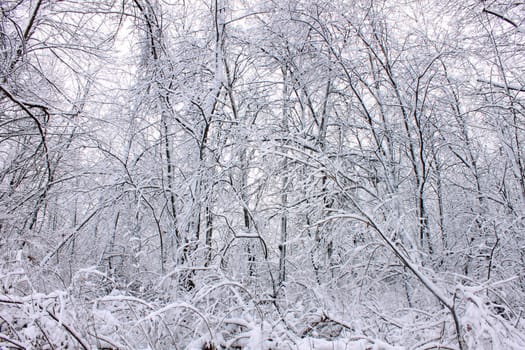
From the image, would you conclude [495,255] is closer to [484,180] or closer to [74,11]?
[484,180]

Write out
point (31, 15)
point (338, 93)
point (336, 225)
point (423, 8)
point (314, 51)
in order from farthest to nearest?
point (338, 93), point (314, 51), point (423, 8), point (31, 15), point (336, 225)

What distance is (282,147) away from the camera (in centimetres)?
374

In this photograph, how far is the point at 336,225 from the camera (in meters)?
3.80

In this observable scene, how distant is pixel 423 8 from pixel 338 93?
1831 mm

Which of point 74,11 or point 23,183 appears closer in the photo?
point 74,11

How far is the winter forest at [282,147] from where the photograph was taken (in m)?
4.07

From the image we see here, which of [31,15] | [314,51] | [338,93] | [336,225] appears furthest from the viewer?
[338,93]

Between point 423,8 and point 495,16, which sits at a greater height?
point 423,8

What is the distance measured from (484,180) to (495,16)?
2.98 m

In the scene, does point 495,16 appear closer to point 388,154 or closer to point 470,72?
point 470,72

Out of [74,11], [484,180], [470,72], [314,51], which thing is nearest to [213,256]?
[314,51]

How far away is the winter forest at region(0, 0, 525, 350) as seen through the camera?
4074mm

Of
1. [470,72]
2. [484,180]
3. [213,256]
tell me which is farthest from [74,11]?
[484,180]

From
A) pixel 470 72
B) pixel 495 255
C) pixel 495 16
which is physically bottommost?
pixel 495 255
